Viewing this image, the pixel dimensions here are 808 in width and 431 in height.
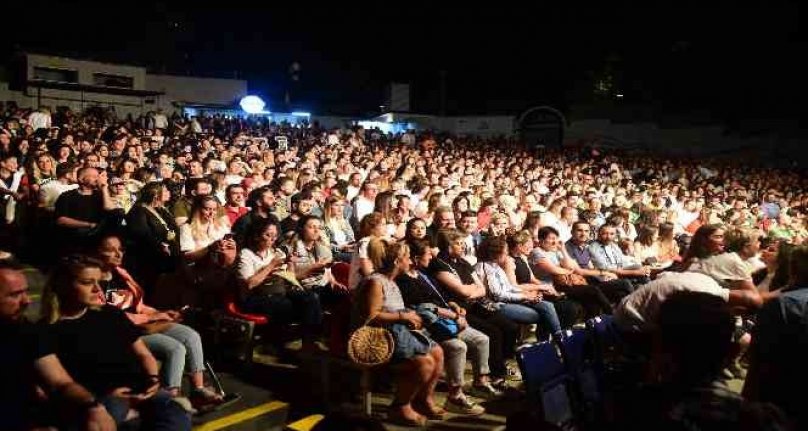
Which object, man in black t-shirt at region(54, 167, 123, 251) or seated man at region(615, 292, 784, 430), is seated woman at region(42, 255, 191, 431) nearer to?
seated man at region(615, 292, 784, 430)

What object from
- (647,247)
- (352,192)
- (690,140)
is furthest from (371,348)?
(690,140)

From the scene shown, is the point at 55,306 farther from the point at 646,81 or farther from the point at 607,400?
the point at 646,81

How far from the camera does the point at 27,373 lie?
3.08 meters

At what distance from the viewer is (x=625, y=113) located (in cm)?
3253

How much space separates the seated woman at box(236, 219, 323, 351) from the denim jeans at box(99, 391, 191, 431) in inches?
76.9

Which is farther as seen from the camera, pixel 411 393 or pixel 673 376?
pixel 411 393

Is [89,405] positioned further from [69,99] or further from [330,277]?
[69,99]

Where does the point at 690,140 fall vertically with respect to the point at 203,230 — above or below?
above

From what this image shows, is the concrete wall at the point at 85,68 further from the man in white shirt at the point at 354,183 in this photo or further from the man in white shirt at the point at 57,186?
the man in white shirt at the point at 57,186

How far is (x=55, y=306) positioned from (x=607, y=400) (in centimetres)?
324

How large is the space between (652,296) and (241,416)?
10.6ft

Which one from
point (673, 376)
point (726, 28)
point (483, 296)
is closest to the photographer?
point (673, 376)

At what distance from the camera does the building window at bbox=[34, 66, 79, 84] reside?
1021 inches

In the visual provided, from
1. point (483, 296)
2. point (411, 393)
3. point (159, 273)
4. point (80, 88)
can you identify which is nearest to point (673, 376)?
point (411, 393)
